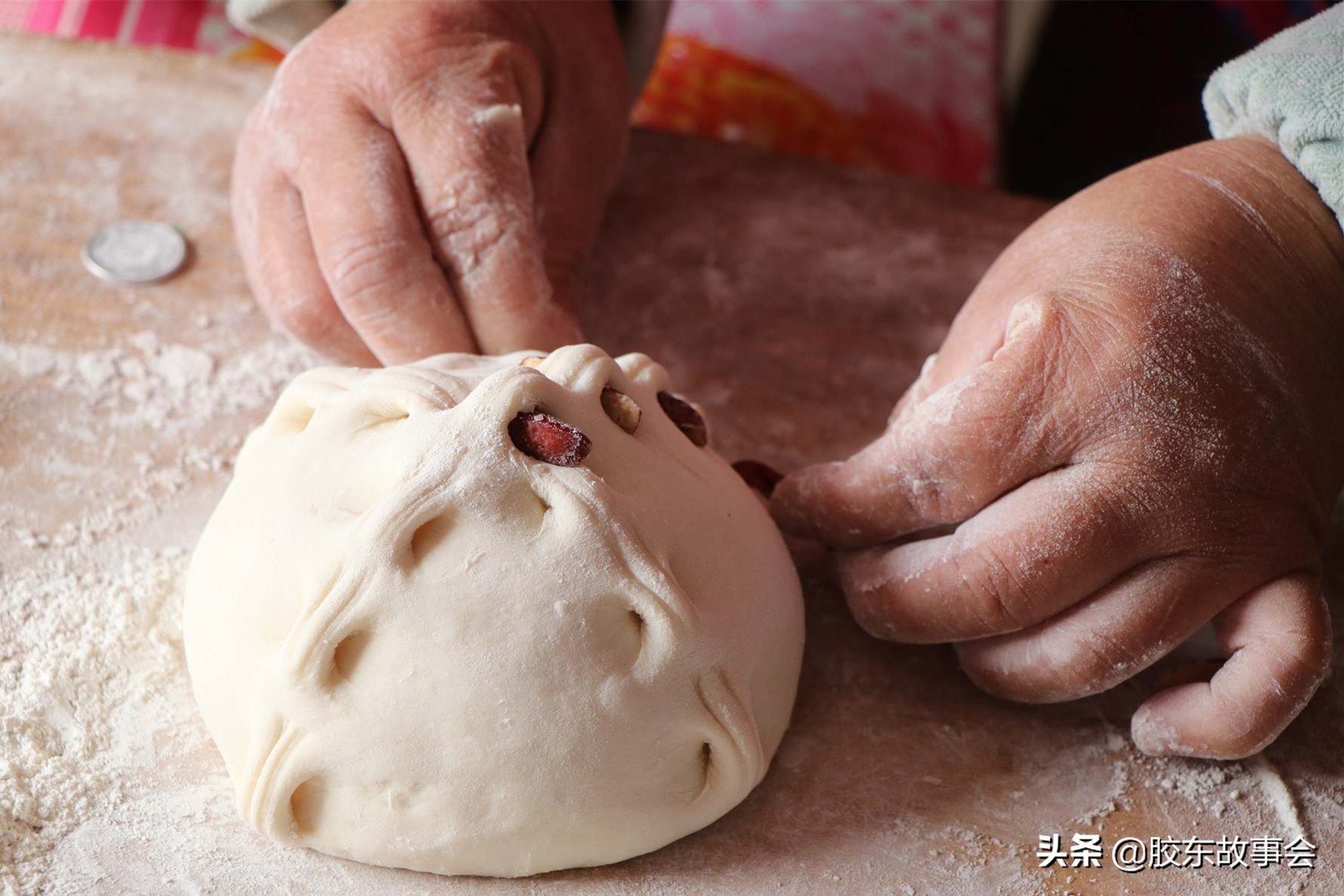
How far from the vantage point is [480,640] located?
1.15 m

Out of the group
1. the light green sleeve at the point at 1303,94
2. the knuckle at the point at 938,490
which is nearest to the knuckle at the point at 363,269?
the knuckle at the point at 938,490

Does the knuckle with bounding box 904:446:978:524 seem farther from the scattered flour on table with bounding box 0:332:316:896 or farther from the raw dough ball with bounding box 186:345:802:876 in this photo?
the scattered flour on table with bounding box 0:332:316:896

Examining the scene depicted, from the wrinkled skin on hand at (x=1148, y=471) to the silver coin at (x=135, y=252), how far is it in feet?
4.39

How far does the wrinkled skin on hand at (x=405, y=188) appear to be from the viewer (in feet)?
5.02

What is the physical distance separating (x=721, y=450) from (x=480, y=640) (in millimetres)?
800

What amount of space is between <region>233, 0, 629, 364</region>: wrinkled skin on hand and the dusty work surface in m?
0.31

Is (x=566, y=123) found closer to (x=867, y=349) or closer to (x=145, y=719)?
(x=867, y=349)

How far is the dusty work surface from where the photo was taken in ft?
4.32

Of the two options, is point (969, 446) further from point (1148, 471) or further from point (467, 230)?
point (467, 230)

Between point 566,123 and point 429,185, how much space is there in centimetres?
39

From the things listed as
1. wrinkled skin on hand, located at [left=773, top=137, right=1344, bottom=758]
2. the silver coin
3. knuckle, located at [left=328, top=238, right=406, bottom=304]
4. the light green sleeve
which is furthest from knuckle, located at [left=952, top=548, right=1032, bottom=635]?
the silver coin

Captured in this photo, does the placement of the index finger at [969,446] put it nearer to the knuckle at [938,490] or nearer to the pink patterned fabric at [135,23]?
the knuckle at [938,490]

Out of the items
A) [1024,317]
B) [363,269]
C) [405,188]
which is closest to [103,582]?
[363,269]

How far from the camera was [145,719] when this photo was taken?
1393 millimetres
